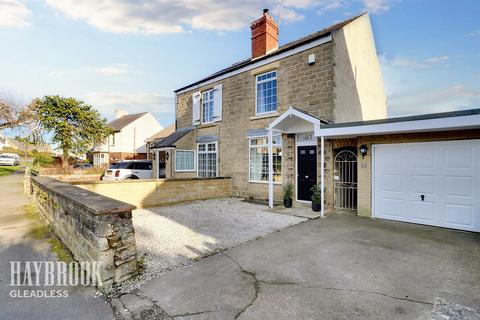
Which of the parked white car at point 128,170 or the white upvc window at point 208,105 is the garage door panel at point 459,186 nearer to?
the white upvc window at point 208,105

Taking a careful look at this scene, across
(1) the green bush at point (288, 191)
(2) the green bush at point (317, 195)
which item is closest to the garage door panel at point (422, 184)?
(2) the green bush at point (317, 195)

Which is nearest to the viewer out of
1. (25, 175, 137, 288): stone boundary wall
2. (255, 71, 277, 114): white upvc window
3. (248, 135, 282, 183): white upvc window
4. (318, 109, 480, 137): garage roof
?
(25, 175, 137, 288): stone boundary wall

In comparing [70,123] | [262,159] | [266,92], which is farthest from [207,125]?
[70,123]

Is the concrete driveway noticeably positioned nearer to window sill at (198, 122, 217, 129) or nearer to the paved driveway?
the paved driveway

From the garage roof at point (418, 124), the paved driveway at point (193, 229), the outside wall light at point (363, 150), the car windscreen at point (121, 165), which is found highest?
the garage roof at point (418, 124)

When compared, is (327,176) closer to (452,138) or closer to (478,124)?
(452,138)

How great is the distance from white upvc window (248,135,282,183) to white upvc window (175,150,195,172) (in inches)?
180

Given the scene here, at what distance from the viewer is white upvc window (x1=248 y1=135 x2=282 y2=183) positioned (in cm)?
1078

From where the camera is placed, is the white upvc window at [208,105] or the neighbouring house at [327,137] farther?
the white upvc window at [208,105]

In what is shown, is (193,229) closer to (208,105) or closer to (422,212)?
(422,212)

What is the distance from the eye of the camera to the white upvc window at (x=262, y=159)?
10.8 meters

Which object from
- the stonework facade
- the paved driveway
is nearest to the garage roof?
the stonework facade

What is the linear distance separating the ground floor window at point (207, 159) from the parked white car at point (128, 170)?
3.52 metres

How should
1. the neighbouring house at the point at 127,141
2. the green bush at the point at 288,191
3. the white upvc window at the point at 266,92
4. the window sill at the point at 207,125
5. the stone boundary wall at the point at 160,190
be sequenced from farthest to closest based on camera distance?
the neighbouring house at the point at 127,141 → the window sill at the point at 207,125 → the white upvc window at the point at 266,92 → the green bush at the point at 288,191 → the stone boundary wall at the point at 160,190
